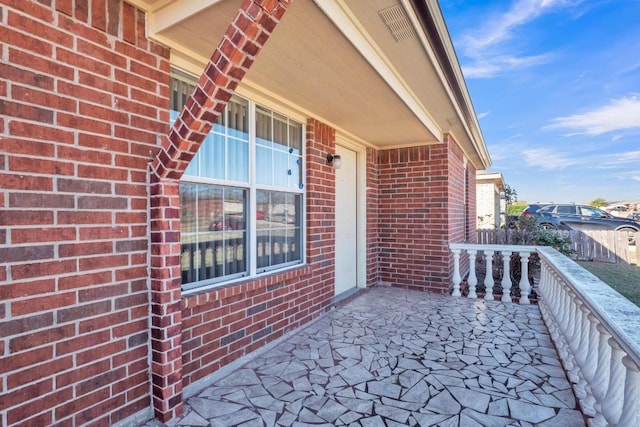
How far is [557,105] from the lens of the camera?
17234 mm

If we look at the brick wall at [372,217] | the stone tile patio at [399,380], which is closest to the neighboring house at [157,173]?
the stone tile patio at [399,380]

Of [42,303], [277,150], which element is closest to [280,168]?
[277,150]

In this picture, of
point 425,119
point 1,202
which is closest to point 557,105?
point 425,119

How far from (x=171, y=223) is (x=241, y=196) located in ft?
3.28

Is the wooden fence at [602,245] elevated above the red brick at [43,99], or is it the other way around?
the red brick at [43,99]

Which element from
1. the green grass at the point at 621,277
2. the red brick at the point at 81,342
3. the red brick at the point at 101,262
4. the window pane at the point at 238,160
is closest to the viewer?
the red brick at the point at 81,342

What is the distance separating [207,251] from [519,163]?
31.4 m

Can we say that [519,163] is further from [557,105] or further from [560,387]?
[560,387]

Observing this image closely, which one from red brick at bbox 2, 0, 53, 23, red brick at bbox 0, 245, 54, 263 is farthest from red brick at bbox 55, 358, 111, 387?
red brick at bbox 2, 0, 53, 23

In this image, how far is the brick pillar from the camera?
1765 millimetres

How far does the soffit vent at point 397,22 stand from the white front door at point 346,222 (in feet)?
8.09

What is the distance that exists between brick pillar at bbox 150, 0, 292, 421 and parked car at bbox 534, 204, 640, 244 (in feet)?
41.9

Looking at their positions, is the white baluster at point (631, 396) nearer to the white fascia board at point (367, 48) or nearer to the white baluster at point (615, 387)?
the white baluster at point (615, 387)

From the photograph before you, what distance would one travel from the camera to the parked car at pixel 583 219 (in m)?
11.6
